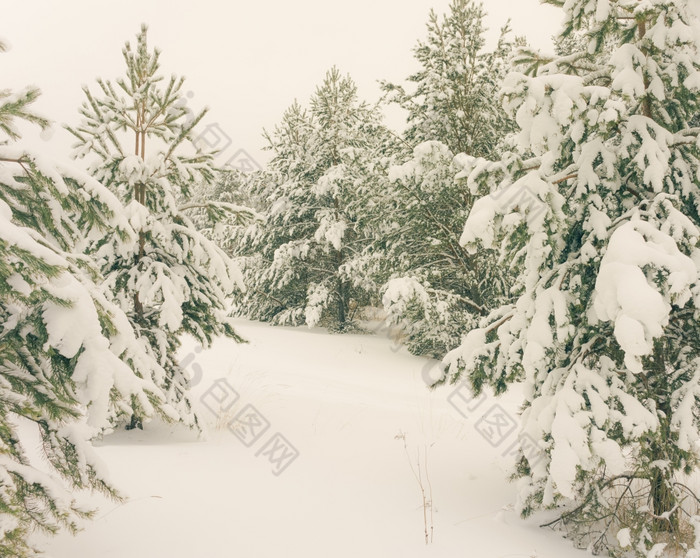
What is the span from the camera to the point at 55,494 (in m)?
2.31

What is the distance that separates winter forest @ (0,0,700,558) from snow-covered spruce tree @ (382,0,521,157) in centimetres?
641

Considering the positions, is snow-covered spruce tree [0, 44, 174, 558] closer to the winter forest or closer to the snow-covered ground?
the winter forest

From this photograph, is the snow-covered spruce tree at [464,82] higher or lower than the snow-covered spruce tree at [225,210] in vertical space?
higher

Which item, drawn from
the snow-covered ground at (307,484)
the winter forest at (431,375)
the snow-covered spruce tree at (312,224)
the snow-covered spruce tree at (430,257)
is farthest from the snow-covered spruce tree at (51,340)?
the snow-covered spruce tree at (312,224)

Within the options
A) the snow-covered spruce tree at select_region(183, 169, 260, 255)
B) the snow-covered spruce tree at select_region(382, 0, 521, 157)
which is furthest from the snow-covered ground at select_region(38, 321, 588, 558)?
the snow-covered spruce tree at select_region(382, 0, 521, 157)

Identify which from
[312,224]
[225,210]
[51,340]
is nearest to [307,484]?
[51,340]

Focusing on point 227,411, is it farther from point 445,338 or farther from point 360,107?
point 360,107

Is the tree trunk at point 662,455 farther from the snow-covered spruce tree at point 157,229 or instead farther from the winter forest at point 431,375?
the snow-covered spruce tree at point 157,229

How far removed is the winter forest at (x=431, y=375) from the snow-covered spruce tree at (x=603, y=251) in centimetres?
2

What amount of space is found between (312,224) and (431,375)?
11284 mm

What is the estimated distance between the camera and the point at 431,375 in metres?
4.56

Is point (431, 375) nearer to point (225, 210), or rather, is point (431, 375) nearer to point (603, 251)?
point (603, 251)

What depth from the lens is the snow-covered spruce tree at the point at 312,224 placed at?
1474 cm

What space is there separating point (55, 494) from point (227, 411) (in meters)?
3.46
